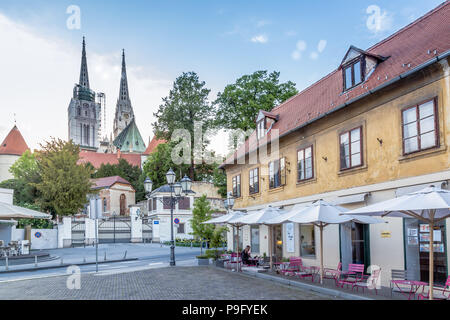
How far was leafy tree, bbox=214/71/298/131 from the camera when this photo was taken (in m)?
38.7

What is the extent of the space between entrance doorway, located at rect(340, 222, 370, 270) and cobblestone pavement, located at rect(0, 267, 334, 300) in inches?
126

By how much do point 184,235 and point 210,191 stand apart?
7.64 meters

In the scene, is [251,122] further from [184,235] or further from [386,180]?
[386,180]

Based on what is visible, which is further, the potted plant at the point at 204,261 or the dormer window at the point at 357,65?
the potted plant at the point at 204,261

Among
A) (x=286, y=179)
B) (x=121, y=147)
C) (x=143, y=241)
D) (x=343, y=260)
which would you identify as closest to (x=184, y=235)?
(x=143, y=241)

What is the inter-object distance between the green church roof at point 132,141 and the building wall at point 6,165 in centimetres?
3680

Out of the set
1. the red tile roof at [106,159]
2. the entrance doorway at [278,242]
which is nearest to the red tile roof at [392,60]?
the entrance doorway at [278,242]

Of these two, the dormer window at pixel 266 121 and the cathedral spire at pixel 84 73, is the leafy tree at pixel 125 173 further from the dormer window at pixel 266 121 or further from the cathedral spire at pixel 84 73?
the cathedral spire at pixel 84 73

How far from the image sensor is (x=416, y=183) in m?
12.8

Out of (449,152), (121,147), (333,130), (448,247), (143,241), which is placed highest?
(121,147)

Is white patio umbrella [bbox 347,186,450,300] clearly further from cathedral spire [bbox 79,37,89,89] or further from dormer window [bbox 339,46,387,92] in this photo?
cathedral spire [bbox 79,37,89,89]

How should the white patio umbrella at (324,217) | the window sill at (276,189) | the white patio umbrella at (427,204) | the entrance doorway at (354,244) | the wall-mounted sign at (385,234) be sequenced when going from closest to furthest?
the white patio umbrella at (427,204), the white patio umbrella at (324,217), the wall-mounted sign at (385,234), the entrance doorway at (354,244), the window sill at (276,189)

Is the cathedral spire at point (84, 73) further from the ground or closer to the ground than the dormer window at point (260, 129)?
further from the ground

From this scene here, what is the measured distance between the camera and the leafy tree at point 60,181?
4453 centimetres
